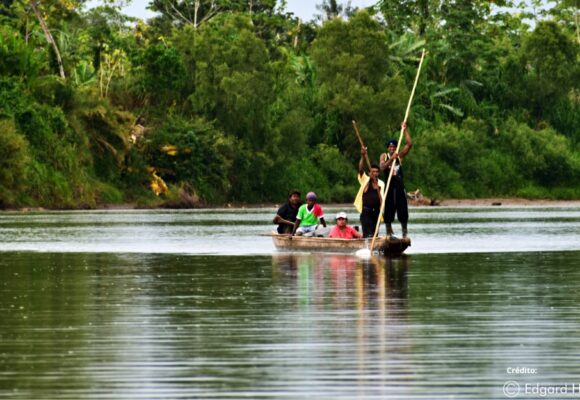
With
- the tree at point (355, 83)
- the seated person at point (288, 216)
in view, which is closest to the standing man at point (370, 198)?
the seated person at point (288, 216)

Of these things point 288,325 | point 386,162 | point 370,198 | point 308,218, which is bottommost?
point 288,325

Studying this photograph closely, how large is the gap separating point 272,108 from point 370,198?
53.3m

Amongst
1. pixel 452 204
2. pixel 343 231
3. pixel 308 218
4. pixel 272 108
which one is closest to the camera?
pixel 343 231

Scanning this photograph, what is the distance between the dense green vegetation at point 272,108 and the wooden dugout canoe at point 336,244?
36924 mm

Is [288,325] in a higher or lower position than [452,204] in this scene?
higher

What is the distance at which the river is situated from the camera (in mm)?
12148

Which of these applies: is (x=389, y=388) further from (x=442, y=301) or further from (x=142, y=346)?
(x=442, y=301)

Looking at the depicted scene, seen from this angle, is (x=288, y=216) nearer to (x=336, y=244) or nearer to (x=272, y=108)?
(x=336, y=244)

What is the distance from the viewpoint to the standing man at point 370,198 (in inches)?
1153

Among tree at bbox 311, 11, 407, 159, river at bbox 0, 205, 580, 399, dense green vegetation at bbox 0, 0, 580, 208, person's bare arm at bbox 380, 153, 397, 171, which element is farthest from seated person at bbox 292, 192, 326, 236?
tree at bbox 311, 11, 407, 159

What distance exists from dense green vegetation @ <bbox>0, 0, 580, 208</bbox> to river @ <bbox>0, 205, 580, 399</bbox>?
42161mm

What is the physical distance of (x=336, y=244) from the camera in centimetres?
2967

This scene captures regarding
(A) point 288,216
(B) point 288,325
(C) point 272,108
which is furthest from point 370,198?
(C) point 272,108

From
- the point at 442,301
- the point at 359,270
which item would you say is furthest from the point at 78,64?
the point at 442,301
